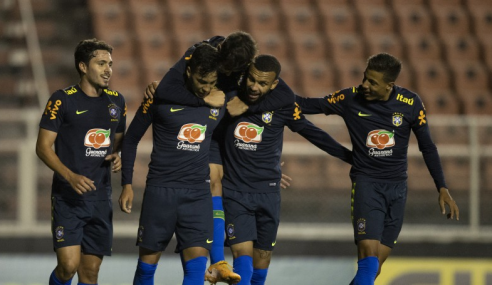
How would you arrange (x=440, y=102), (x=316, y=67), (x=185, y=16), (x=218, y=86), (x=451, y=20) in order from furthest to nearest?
(x=451, y=20) → (x=185, y=16) → (x=316, y=67) → (x=440, y=102) → (x=218, y=86)

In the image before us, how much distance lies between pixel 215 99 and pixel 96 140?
2.52 feet

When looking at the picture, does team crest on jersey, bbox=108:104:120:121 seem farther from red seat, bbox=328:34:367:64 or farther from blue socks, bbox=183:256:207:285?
red seat, bbox=328:34:367:64

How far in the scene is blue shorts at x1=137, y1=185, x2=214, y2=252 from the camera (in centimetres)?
456

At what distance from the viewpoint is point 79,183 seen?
4.41 m

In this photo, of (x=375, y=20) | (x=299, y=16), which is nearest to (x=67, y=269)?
(x=299, y=16)

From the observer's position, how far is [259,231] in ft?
16.6

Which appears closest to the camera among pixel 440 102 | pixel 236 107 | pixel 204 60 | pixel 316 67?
pixel 204 60

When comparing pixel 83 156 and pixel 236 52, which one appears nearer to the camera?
pixel 236 52

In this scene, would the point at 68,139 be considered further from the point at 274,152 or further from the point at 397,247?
the point at 397,247

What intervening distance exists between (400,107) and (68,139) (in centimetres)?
211

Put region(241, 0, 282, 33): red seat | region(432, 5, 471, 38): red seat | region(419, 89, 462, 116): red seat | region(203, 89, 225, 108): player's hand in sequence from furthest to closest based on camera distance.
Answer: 1. region(432, 5, 471, 38): red seat
2. region(241, 0, 282, 33): red seat
3. region(419, 89, 462, 116): red seat
4. region(203, 89, 225, 108): player's hand

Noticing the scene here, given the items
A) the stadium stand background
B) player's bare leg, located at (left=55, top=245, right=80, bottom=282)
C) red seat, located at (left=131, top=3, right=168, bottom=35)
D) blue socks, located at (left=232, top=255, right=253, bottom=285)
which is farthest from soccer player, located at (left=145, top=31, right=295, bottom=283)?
red seat, located at (left=131, top=3, right=168, bottom=35)

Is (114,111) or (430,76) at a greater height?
(430,76)

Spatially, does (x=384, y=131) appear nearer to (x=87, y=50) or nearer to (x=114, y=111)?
(x=114, y=111)
